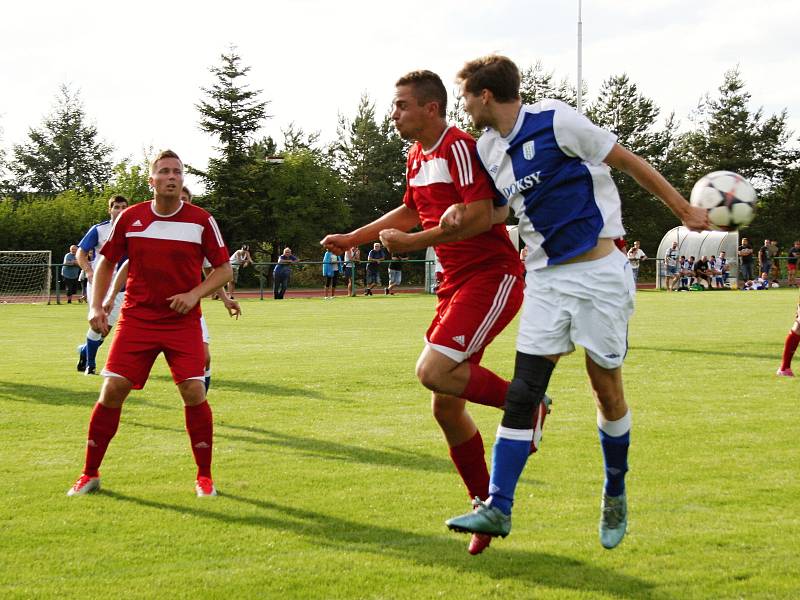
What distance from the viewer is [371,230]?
5578 millimetres

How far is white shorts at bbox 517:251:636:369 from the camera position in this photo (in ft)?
14.8

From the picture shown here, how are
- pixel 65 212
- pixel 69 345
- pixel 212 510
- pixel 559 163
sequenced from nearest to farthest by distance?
pixel 559 163 < pixel 212 510 < pixel 69 345 < pixel 65 212

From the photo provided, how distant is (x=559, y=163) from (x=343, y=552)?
2.10m

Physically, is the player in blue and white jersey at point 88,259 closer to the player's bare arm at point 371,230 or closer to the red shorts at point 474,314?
the player's bare arm at point 371,230

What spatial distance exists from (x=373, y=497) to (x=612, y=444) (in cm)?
158

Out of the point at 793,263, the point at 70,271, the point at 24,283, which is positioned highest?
the point at 793,263

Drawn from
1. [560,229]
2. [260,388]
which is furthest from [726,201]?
[260,388]

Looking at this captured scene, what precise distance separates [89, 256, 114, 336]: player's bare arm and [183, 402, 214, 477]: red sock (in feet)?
2.60

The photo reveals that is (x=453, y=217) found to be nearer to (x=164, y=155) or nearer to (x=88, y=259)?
(x=164, y=155)

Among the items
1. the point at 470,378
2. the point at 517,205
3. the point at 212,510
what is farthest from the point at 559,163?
the point at 212,510

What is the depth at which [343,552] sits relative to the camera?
15.2 feet

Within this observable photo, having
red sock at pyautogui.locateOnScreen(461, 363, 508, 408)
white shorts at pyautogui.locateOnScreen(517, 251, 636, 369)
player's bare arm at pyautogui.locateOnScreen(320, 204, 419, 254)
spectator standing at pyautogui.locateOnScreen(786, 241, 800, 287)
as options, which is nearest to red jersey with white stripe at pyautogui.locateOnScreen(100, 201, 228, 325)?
player's bare arm at pyautogui.locateOnScreen(320, 204, 419, 254)

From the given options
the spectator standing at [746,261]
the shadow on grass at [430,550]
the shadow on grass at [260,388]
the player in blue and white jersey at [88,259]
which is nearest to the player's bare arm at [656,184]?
the shadow on grass at [430,550]

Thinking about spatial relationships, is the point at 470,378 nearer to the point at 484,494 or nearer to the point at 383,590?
the point at 484,494
